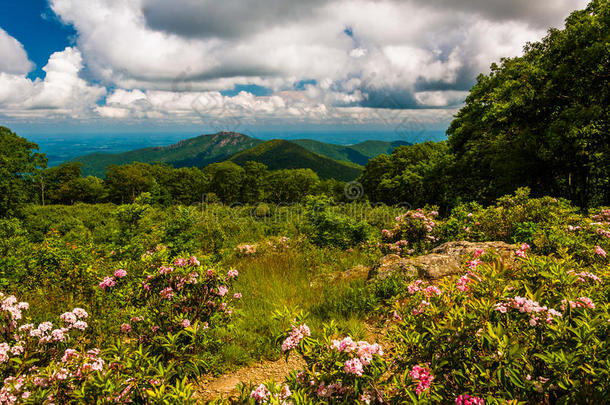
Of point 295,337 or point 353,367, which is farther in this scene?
point 295,337

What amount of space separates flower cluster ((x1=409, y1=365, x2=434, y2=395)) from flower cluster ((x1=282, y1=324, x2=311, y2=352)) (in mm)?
871

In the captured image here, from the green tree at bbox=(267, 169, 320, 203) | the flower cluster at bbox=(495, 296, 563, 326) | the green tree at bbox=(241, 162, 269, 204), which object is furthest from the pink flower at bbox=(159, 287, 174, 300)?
the green tree at bbox=(241, 162, 269, 204)

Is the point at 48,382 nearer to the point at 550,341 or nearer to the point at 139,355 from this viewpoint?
the point at 139,355

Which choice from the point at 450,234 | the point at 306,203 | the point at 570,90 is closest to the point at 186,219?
the point at 306,203

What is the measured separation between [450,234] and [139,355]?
8394 mm

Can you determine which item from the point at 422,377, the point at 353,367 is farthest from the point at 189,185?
the point at 422,377

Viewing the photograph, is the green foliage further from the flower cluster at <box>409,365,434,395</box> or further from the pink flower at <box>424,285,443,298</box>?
the flower cluster at <box>409,365,434,395</box>

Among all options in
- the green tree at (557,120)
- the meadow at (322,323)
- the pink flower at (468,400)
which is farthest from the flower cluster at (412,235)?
the green tree at (557,120)

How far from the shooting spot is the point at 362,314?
5.11 m

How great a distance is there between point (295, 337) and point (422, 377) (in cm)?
104

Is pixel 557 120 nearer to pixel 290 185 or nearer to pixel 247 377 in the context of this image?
pixel 247 377

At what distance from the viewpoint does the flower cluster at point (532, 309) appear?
2035 millimetres

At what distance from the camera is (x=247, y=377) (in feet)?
12.4

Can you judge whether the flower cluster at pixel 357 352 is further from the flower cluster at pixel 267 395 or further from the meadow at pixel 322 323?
the flower cluster at pixel 267 395
